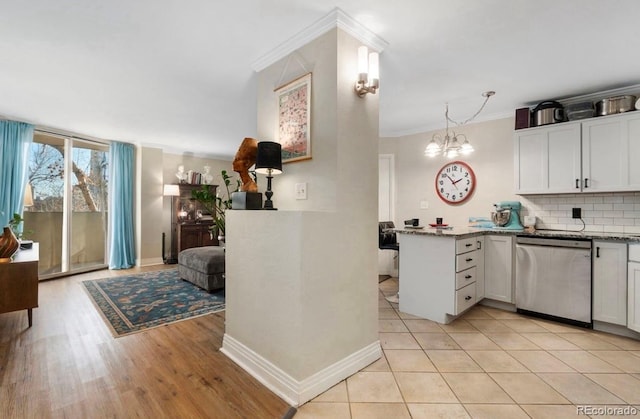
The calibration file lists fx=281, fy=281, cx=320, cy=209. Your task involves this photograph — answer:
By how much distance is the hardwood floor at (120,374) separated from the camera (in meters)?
1.61

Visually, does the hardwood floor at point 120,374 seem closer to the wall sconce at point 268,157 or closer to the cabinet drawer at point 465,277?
the wall sconce at point 268,157

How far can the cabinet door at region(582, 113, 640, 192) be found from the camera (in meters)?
2.73

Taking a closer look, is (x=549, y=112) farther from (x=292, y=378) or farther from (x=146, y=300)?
(x=146, y=300)

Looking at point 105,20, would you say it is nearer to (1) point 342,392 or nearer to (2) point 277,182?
(2) point 277,182

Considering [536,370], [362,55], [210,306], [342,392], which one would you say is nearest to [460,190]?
[536,370]

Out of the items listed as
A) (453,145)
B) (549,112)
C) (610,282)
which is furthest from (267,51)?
(610,282)

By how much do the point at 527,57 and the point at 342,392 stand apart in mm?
2973

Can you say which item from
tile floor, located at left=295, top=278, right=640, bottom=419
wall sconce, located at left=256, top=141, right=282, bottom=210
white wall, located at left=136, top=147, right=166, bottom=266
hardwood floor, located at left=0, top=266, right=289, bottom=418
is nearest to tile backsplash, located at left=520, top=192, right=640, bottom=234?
tile floor, located at left=295, top=278, right=640, bottom=419

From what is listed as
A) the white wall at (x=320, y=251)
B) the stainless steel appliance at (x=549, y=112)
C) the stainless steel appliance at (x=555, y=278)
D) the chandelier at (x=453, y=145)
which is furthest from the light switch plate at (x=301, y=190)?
the stainless steel appliance at (x=549, y=112)

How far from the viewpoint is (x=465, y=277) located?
2826 millimetres

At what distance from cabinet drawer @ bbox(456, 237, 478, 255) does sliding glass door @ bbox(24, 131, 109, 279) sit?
18.9 ft

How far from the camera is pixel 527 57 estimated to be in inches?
93.1

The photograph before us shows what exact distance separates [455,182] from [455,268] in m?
1.74

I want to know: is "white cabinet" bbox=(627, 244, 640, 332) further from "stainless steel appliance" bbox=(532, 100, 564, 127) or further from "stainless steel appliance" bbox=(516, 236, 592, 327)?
"stainless steel appliance" bbox=(532, 100, 564, 127)
